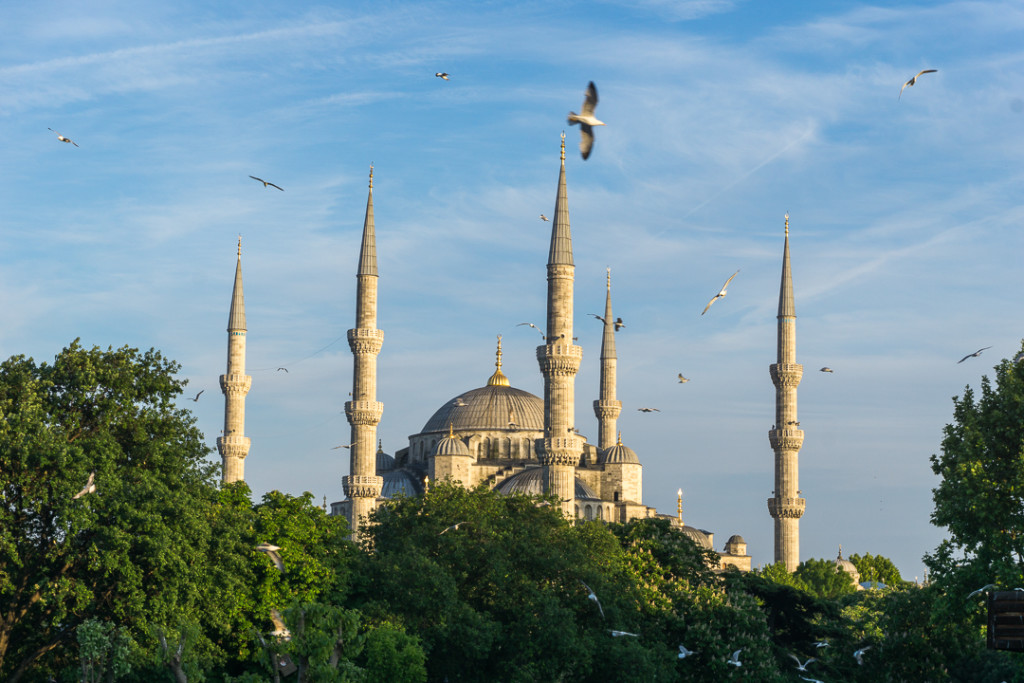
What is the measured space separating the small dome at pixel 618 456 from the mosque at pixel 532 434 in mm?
60

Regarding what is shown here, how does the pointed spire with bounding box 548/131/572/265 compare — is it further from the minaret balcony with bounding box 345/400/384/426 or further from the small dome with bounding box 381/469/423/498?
the small dome with bounding box 381/469/423/498

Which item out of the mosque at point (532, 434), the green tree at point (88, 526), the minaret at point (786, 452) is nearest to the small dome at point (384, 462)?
the mosque at point (532, 434)

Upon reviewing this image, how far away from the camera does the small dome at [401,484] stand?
87.5 m

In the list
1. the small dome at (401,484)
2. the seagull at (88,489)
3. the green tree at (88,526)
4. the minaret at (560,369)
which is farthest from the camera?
the small dome at (401,484)

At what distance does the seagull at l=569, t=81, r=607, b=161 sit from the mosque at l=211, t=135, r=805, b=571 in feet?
138

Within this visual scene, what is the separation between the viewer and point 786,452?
8400 centimetres

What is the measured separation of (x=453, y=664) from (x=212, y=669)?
6.98 m

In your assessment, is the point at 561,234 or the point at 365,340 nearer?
the point at 561,234

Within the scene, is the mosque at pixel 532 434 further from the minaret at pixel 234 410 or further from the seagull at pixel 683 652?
the seagull at pixel 683 652

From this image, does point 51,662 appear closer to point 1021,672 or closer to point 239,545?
point 239,545

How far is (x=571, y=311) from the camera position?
69750mm

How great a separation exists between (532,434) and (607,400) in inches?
209

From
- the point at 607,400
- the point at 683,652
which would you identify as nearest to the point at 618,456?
the point at 607,400

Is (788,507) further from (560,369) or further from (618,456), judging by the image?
(560,369)
